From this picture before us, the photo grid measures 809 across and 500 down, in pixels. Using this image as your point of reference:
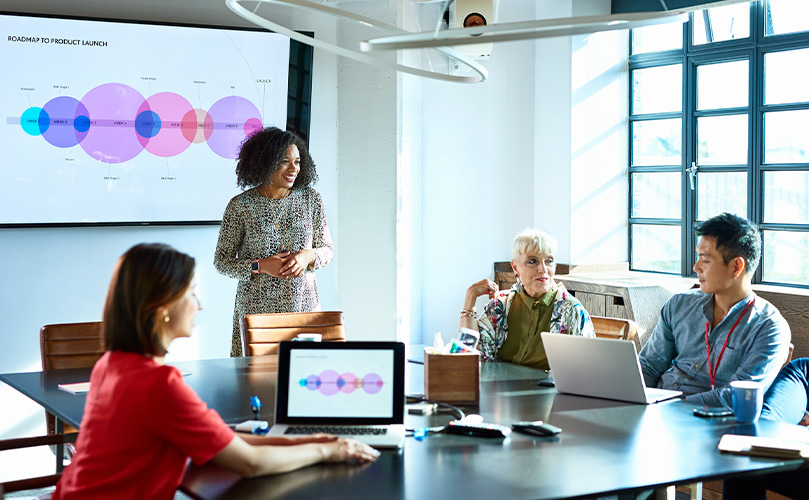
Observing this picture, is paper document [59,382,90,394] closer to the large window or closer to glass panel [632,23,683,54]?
the large window

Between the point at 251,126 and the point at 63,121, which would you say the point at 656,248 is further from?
the point at 63,121

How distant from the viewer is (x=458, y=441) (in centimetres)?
247

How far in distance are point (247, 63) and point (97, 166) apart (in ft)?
3.57

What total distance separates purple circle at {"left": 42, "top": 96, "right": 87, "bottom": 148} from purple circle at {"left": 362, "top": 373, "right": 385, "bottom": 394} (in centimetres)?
300

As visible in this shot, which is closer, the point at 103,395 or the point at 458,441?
the point at 103,395

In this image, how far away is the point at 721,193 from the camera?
Result: 5.76 meters

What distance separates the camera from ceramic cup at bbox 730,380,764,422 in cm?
265

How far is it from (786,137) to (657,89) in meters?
1.14

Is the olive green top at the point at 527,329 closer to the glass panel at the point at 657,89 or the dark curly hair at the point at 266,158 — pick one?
the dark curly hair at the point at 266,158

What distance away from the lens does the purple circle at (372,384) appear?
254 centimetres

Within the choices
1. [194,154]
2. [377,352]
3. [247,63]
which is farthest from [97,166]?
[377,352]

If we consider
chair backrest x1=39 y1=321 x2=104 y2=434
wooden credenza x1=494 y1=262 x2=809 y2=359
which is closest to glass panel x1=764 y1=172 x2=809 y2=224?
wooden credenza x1=494 y1=262 x2=809 y2=359

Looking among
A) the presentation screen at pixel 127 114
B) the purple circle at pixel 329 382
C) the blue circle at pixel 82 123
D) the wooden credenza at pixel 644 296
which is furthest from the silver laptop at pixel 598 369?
the blue circle at pixel 82 123

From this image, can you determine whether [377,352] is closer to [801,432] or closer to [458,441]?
[458,441]
